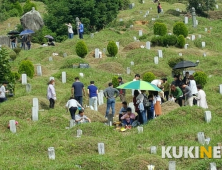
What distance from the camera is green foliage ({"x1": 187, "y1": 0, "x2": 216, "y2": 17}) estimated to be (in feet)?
170

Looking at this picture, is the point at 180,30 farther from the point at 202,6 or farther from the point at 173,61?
the point at 202,6

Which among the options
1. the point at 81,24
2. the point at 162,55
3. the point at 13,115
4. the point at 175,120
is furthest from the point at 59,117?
the point at 81,24

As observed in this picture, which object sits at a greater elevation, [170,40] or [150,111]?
[150,111]

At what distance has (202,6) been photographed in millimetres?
52312

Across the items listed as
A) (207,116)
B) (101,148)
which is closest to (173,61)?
(207,116)

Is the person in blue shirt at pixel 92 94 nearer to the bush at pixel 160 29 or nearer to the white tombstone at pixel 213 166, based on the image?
the white tombstone at pixel 213 166

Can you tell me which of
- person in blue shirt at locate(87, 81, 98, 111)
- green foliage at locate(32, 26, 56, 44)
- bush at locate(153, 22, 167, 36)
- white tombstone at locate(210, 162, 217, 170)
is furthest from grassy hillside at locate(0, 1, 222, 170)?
green foliage at locate(32, 26, 56, 44)

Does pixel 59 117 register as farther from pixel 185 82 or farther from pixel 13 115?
pixel 185 82

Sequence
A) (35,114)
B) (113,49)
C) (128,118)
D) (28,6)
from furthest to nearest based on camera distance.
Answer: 1. (28,6)
2. (113,49)
3. (35,114)
4. (128,118)

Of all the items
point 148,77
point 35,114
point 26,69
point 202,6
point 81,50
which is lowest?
point 202,6

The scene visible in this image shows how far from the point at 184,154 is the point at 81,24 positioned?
80.5ft

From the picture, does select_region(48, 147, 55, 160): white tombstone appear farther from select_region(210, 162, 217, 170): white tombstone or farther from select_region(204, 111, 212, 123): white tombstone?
select_region(204, 111, 212, 123): white tombstone

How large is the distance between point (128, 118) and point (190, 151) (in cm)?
415

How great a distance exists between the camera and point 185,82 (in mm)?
25906
